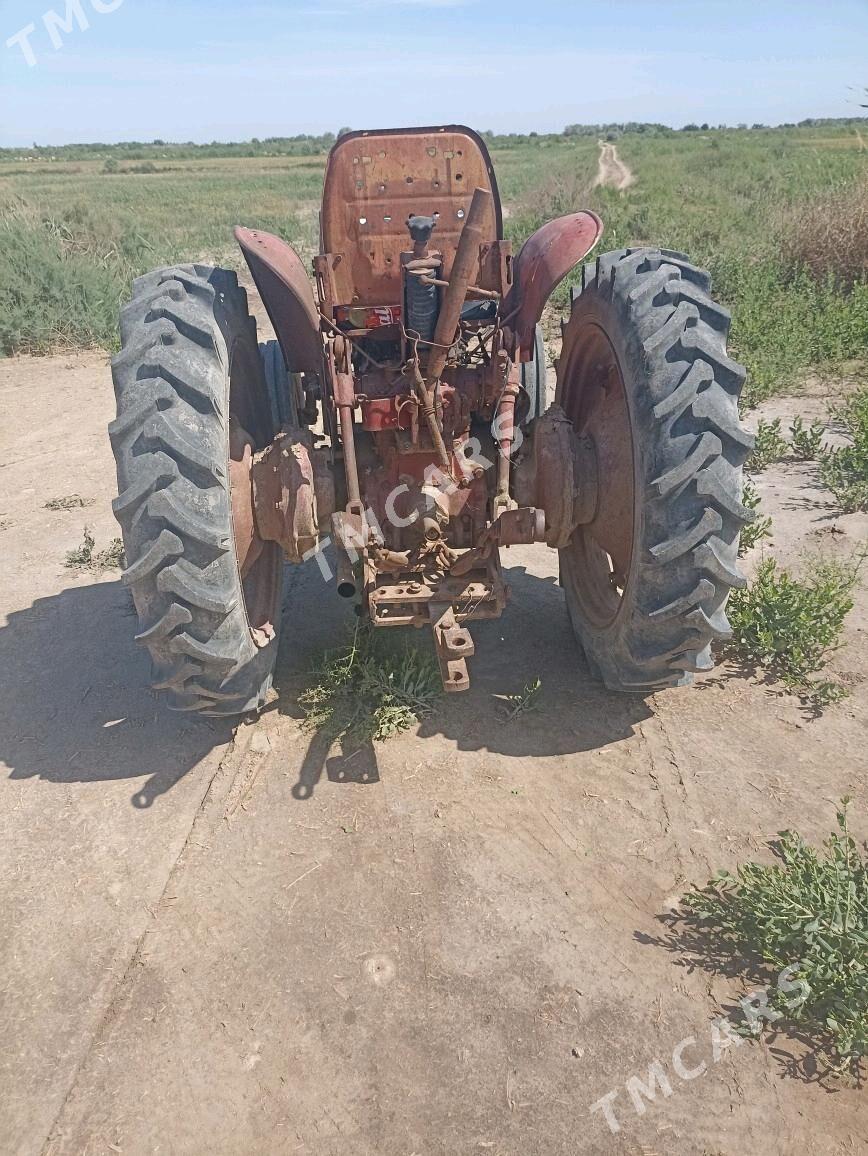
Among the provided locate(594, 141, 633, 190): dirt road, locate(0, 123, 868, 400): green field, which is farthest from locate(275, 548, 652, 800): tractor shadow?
locate(594, 141, 633, 190): dirt road

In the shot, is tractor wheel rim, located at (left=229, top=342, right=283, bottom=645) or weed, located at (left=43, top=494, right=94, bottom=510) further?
weed, located at (left=43, top=494, right=94, bottom=510)

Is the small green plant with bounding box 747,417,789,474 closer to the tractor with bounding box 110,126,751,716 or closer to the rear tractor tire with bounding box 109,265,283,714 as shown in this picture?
the tractor with bounding box 110,126,751,716

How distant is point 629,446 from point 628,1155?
2279mm

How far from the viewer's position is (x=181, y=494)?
2.76 metres

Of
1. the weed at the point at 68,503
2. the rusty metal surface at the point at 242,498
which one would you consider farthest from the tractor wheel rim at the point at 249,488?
the weed at the point at 68,503

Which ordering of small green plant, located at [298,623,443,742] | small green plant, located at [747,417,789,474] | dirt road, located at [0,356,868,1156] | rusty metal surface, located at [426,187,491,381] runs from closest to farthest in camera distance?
dirt road, located at [0,356,868,1156], rusty metal surface, located at [426,187,491,381], small green plant, located at [298,623,443,742], small green plant, located at [747,417,789,474]

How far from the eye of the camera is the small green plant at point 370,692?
11.6 feet

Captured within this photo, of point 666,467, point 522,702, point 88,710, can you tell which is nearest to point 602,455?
point 666,467

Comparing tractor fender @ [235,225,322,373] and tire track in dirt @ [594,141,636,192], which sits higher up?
tractor fender @ [235,225,322,373]

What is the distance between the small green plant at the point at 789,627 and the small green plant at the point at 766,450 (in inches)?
85.0

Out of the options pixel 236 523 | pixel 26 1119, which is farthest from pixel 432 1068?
pixel 236 523

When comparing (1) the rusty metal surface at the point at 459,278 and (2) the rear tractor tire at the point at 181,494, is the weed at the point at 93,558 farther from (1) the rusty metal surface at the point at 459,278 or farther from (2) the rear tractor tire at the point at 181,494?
(1) the rusty metal surface at the point at 459,278

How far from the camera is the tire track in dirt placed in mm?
28670

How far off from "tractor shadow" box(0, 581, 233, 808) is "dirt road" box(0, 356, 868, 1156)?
17mm
